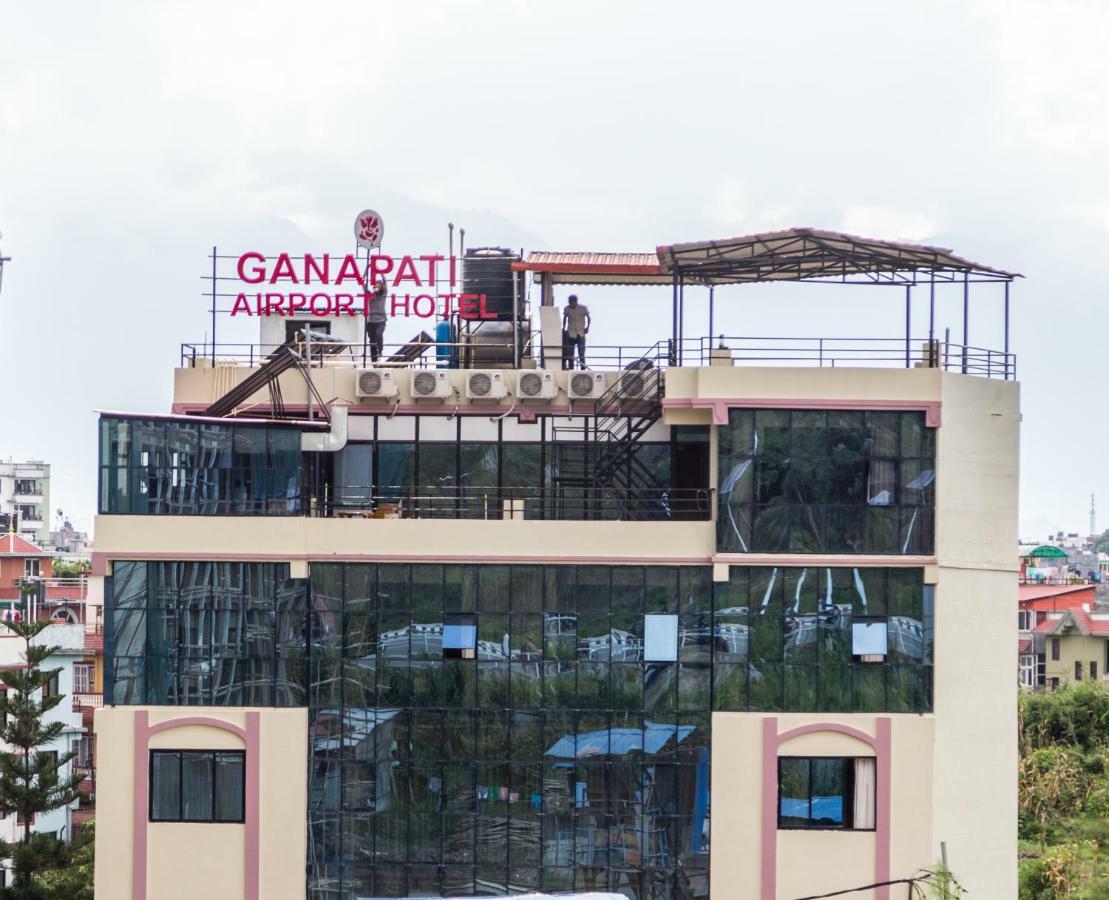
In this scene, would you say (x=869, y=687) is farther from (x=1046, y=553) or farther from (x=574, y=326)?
(x=1046, y=553)

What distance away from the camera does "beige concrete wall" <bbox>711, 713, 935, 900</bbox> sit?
38.3m

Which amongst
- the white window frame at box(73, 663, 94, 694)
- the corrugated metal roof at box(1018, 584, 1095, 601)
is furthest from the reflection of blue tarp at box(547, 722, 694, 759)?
the corrugated metal roof at box(1018, 584, 1095, 601)

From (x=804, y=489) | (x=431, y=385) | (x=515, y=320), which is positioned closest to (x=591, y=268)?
(x=515, y=320)

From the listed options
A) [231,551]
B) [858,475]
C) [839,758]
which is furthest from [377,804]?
[858,475]

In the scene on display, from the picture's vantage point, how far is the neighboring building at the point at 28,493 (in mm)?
193625

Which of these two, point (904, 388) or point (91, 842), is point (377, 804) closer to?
point (904, 388)

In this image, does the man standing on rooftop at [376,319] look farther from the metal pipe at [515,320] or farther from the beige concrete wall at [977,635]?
the beige concrete wall at [977,635]

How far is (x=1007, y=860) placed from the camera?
1578 inches

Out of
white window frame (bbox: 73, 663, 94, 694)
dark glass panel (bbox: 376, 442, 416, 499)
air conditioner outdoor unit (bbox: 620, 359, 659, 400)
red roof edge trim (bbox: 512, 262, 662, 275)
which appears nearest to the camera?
air conditioner outdoor unit (bbox: 620, 359, 659, 400)

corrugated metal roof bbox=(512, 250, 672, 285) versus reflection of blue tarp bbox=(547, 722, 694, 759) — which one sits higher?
corrugated metal roof bbox=(512, 250, 672, 285)

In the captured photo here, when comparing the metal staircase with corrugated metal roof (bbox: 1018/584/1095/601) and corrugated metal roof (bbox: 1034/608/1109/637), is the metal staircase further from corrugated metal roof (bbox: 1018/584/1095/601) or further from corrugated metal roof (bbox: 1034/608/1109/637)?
corrugated metal roof (bbox: 1018/584/1095/601)

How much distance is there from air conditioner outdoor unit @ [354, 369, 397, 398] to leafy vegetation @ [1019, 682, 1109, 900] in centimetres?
1858

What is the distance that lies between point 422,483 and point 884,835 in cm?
1334

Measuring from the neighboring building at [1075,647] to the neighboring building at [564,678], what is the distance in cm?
7229
